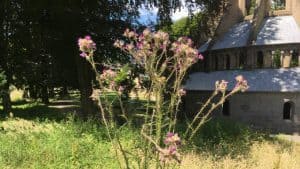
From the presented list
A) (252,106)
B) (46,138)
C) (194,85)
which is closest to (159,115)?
(46,138)

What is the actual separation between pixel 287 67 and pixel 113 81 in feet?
112

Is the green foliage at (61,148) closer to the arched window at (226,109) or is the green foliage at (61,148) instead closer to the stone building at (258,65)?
the stone building at (258,65)

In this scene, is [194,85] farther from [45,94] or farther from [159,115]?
[159,115]


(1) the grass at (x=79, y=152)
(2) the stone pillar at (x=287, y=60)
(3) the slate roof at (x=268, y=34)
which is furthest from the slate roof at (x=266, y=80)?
(1) the grass at (x=79, y=152)

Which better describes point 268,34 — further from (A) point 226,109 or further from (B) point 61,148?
(B) point 61,148

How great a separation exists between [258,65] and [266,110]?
520cm

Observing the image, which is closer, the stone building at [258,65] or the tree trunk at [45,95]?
the stone building at [258,65]

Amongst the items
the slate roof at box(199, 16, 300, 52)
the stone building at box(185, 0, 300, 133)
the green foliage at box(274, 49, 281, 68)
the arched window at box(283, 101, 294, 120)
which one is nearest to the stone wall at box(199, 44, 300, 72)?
the stone building at box(185, 0, 300, 133)

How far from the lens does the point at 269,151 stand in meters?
14.9

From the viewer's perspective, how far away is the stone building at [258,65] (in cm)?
3534

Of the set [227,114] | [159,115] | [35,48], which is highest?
[35,48]

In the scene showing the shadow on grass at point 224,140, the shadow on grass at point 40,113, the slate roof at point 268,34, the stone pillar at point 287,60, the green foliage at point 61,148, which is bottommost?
the shadow on grass at point 224,140

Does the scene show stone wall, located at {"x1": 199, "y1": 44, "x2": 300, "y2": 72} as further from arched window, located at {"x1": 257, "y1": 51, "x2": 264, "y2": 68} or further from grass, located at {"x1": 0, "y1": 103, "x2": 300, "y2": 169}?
grass, located at {"x1": 0, "y1": 103, "x2": 300, "y2": 169}

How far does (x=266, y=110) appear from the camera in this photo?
117 ft
